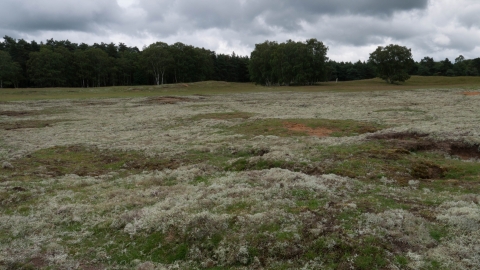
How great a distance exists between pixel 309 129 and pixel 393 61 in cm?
10263

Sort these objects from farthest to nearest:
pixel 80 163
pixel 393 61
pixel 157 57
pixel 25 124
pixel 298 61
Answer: pixel 157 57
pixel 298 61
pixel 393 61
pixel 25 124
pixel 80 163

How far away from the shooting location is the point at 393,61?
119 meters

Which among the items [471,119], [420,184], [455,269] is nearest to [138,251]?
[455,269]

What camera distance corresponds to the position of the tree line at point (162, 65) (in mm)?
123562

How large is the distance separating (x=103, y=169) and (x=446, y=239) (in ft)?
64.4

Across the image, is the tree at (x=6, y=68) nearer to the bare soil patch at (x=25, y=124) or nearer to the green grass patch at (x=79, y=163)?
the bare soil patch at (x=25, y=124)

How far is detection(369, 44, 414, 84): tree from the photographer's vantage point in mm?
117062

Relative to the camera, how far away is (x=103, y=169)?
2203cm

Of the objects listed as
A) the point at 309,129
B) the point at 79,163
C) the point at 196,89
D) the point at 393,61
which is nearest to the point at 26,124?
the point at 79,163

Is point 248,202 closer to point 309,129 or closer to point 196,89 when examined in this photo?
point 309,129

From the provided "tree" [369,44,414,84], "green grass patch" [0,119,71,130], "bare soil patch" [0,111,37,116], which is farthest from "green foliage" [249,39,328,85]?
"green grass patch" [0,119,71,130]

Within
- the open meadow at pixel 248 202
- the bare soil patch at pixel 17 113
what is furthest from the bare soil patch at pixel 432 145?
the bare soil patch at pixel 17 113

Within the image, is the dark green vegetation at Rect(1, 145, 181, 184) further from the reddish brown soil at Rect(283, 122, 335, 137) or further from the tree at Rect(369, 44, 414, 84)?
the tree at Rect(369, 44, 414, 84)

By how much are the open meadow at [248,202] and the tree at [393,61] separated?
326 feet
